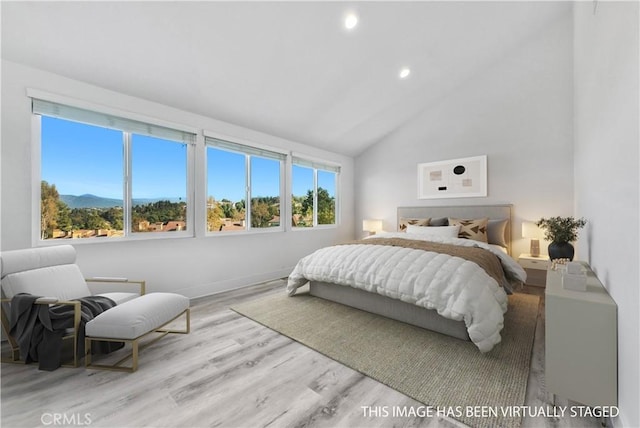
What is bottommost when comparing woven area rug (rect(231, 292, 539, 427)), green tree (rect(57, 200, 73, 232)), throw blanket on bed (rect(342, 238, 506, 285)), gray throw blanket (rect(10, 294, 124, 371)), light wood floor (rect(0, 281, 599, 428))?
light wood floor (rect(0, 281, 599, 428))

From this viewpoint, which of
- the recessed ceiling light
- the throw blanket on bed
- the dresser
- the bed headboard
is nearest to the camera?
the dresser

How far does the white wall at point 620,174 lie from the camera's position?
1118 mm

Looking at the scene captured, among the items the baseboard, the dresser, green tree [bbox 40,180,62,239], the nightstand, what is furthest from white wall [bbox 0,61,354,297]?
the dresser

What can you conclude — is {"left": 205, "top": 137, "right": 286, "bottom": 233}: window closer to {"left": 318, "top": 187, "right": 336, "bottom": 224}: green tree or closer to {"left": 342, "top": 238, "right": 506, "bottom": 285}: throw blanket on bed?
{"left": 318, "top": 187, "right": 336, "bottom": 224}: green tree

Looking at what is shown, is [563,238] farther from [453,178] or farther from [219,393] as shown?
[219,393]

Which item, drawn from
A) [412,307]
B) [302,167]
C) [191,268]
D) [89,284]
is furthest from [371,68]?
[89,284]

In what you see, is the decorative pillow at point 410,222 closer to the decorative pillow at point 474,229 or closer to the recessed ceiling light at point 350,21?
the decorative pillow at point 474,229

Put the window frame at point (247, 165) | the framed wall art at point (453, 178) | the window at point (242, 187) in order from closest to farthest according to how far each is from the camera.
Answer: the window frame at point (247, 165)
the window at point (242, 187)
the framed wall art at point (453, 178)

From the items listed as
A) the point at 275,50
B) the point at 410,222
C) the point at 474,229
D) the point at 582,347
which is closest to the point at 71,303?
the point at 275,50

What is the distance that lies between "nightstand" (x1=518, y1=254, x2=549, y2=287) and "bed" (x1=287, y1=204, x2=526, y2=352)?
62 cm

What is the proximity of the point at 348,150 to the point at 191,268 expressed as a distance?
3702 mm

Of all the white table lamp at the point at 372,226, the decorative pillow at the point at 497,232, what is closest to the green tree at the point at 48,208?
the white table lamp at the point at 372,226

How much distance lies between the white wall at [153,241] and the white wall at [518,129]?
2.15 metres

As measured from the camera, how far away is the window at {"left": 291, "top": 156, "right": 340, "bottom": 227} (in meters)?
4.77
